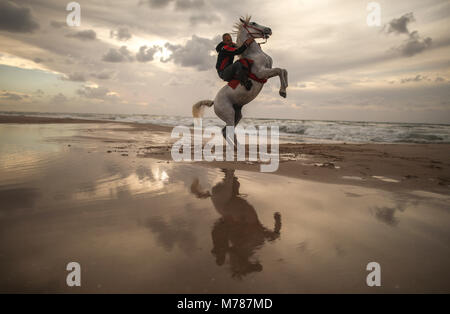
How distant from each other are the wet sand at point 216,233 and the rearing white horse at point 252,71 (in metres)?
2.14

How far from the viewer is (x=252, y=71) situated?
462 centimetres

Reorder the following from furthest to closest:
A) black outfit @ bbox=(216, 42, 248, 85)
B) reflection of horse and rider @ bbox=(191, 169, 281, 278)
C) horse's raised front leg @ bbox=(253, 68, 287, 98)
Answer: black outfit @ bbox=(216, 42, 248, 85)
horse's raised front leg @ bbox=(253, 68, 287, 98)
reflection of horse and rider @ bbox=(191, 169, 281, 278)

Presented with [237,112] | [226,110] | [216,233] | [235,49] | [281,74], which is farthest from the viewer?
[237,112]

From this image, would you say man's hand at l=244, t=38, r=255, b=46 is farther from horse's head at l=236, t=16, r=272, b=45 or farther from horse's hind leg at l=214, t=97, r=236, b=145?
horse's hind leg at l=214, t=97, r=236, b=145

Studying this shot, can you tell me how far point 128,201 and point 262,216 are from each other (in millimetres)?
1295

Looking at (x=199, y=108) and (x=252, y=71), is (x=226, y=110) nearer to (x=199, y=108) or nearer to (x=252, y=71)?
(x=252, y=71)

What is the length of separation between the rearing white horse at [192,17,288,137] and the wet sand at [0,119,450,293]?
2140 millimetres

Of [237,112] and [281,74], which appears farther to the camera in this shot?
[237,112]

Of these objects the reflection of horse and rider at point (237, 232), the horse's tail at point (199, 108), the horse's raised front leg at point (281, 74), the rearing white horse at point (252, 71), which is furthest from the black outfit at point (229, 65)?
the reflection of horse and rider at point (237, 232)

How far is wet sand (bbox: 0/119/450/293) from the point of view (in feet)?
3.94

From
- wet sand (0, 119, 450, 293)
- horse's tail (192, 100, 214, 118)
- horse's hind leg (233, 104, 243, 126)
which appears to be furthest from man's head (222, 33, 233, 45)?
wet sand (0, 119, 450, 293)

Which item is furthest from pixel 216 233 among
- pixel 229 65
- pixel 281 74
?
pixel 229 65

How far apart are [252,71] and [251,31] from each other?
34.2 inches
